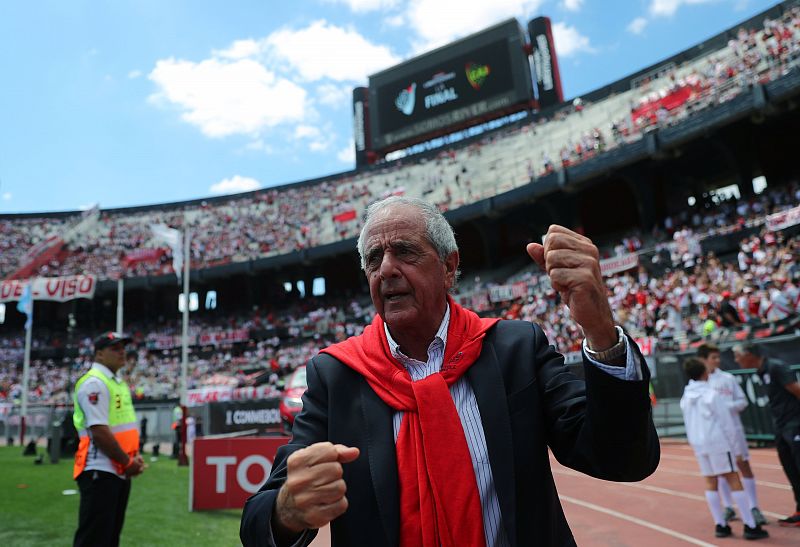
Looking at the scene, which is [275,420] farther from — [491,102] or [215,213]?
[215,213]

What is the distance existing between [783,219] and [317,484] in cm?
2066

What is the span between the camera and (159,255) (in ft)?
145

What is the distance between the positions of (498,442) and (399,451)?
0.96ft

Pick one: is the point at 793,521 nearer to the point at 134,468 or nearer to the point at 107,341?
the point at 134,468

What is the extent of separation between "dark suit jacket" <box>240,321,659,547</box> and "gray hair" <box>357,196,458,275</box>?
0.35 m

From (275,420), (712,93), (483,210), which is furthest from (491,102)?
(275,420)

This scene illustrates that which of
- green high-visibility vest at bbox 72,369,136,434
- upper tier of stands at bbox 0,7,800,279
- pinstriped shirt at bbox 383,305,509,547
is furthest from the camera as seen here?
upper tier of stands at bbox 0,7,800,279

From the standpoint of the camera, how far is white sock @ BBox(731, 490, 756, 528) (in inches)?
240

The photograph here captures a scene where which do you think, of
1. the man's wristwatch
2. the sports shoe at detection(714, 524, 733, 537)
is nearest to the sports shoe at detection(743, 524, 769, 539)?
the sports shoe at detection(714, 524, 733, 537)

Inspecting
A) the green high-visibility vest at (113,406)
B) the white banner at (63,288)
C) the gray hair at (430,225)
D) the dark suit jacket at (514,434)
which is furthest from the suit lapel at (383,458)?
the white banner at (63,288)

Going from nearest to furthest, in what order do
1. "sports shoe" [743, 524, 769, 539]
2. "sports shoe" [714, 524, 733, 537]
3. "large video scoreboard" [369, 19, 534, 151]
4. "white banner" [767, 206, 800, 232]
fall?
"sports shoe" [743, 524, 769, 539] → "sports shoe" [714, 524, 733, 537] → "white banner" [767, 206, 800, 232] → "large video scoreboard" [369, 19, 534, 151]

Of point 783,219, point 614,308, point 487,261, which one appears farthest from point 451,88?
point 783,219

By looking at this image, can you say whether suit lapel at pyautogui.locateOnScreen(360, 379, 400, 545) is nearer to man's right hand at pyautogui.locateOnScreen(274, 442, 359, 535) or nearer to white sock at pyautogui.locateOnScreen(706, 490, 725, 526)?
man's right hand at pyautogui.locateOnScreen(274, 442, 359, 535)

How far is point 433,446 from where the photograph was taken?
1687 mm
